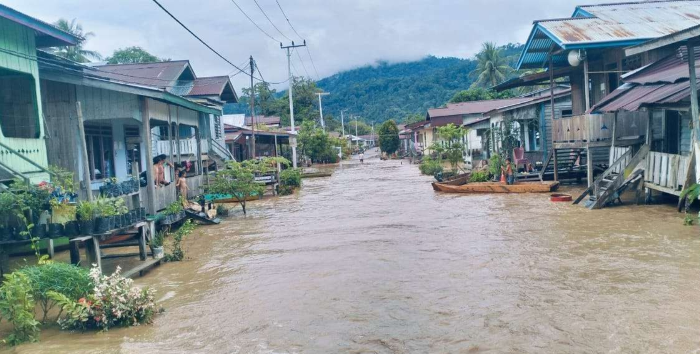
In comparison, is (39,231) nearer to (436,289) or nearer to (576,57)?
(436,289)

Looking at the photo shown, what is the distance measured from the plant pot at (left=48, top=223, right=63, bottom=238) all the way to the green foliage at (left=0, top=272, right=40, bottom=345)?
6.87 ft

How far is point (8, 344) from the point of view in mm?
7035

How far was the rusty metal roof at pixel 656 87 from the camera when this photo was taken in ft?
42.0

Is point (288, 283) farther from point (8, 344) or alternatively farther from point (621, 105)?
point (621, 105)

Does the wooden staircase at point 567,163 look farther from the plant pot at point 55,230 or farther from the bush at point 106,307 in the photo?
the bush at point 106,307

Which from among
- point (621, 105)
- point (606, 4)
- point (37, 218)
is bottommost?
point (37, 218)

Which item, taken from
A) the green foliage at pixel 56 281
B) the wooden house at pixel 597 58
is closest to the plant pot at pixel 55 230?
the green foliage at pixel 56 281

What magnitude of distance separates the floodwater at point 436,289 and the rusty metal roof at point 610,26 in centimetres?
574

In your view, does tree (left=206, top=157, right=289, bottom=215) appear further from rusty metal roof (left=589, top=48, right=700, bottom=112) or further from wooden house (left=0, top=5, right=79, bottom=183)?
rusty metal roof (left=589, top=48, right=700, bottom=112)

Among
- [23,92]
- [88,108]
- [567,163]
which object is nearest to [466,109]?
[567,163]

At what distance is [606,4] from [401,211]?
11.4 m

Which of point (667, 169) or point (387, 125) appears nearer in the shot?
point (667, 169)

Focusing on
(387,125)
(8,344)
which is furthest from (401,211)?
(387,125)

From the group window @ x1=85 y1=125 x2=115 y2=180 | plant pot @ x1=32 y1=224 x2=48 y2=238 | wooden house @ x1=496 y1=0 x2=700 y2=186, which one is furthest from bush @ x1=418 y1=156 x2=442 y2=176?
plant pot @ x1=32 y1=224 x2=48 y2=238
